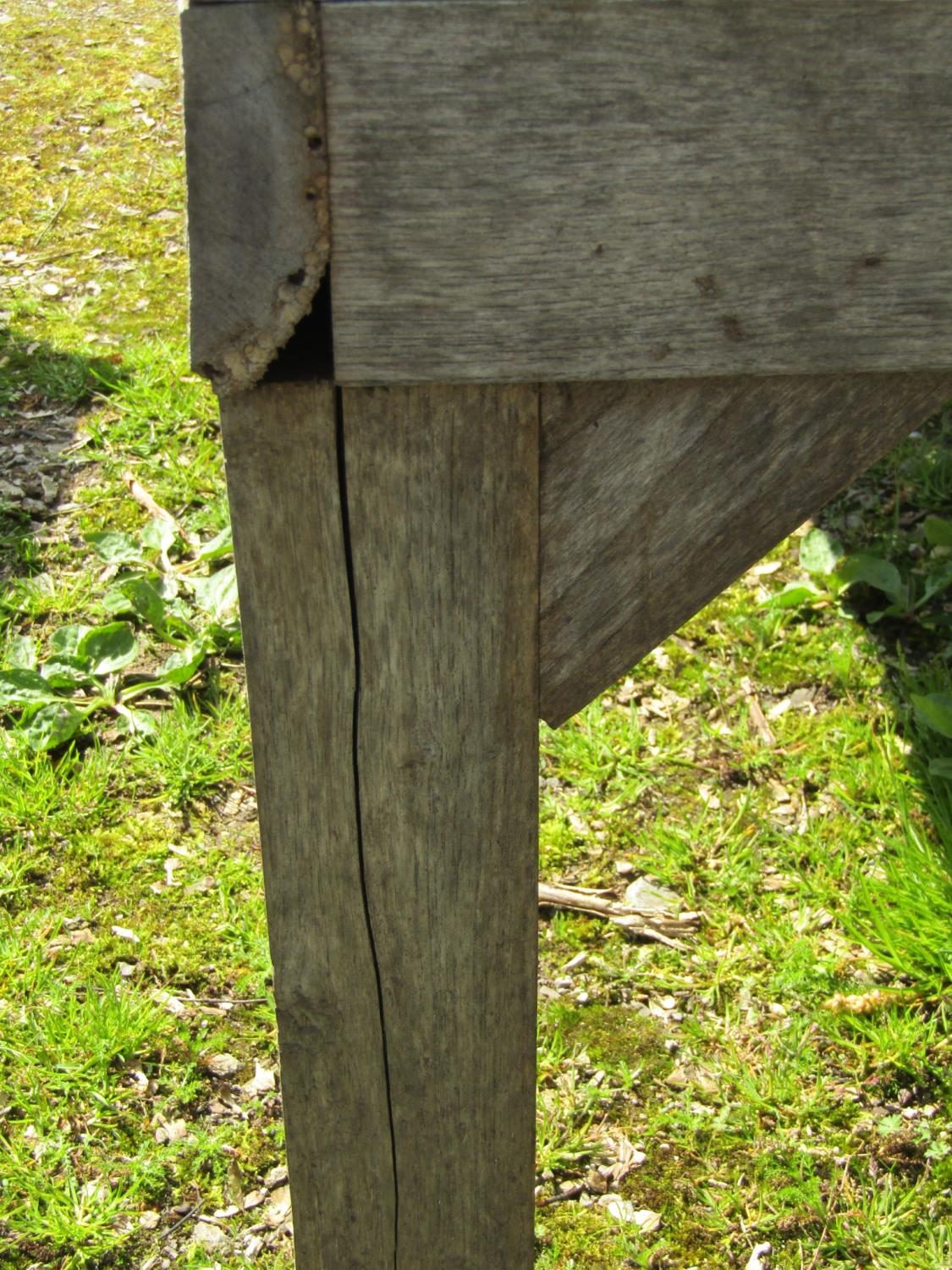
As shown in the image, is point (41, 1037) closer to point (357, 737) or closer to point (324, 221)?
point (357, 737)

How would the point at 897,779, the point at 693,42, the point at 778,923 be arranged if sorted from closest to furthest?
the point at 693,42, the point at 778,923, the point at 897,779

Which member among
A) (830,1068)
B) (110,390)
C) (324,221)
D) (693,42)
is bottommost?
(830,1068)

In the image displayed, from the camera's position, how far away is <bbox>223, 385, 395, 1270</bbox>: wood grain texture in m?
1.10

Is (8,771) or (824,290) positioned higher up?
(824,290)

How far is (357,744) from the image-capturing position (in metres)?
1.25

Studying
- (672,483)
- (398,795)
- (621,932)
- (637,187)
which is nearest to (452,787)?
(398,795)

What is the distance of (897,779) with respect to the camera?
3092 mm

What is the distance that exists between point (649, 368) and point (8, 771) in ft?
8.44

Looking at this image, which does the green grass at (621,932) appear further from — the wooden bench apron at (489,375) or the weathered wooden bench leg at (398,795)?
the wooden bench apron at (489,375)

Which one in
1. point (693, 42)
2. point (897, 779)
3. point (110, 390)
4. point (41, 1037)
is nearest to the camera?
point (693, 42)

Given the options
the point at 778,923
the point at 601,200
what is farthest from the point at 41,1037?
the point at 601,200

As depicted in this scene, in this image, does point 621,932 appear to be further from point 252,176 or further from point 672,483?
point 252,176

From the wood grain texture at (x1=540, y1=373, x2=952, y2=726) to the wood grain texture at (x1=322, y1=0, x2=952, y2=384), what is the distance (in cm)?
7

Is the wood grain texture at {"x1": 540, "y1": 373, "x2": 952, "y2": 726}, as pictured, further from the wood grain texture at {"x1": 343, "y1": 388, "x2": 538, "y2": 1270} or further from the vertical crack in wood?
the vertical crack in wood
